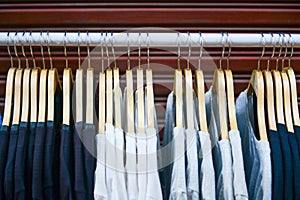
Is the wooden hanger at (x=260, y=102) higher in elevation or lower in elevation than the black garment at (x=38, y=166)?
higher

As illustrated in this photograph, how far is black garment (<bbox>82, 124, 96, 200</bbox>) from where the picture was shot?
978 mm

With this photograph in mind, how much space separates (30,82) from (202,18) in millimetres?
782

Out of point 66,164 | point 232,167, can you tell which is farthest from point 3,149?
point 232,167

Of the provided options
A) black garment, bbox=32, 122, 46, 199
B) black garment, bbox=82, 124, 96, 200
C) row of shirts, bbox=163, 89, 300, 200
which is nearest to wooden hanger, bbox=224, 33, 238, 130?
row of shirts, bbox=163, 89, 300, 200

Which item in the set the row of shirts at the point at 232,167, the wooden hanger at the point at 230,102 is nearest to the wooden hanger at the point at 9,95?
the row of shirts at the point at 232,167

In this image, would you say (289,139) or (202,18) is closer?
(289,139)

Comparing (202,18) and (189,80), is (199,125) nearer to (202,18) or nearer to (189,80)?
(189,80)

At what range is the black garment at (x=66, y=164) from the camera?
3.15 ft

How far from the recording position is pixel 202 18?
1580 mm

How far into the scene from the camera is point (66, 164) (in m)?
0.98

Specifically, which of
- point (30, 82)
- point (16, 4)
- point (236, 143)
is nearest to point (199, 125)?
point (236, 143)

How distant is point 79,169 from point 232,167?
392 mm

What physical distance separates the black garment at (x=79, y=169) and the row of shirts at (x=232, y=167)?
0.22 m

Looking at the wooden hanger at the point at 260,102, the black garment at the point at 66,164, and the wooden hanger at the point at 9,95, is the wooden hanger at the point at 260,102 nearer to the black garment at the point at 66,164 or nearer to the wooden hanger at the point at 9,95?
the black garment at the point at 66,164
